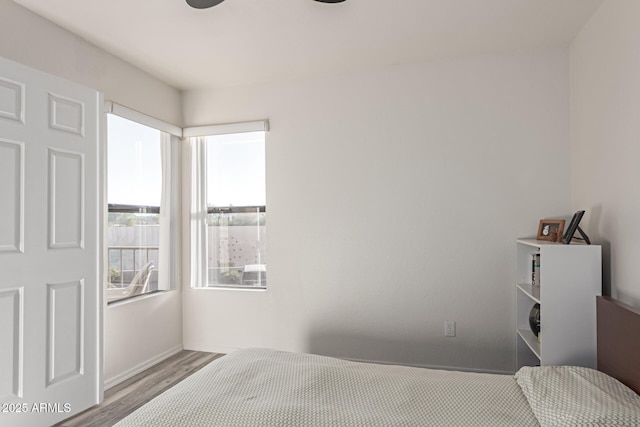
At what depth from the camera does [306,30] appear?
110 inches

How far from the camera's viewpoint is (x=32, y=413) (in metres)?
2.27

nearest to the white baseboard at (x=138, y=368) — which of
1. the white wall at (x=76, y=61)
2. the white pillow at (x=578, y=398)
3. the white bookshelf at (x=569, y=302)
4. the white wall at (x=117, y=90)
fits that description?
the white wall at (x=117, y=90)

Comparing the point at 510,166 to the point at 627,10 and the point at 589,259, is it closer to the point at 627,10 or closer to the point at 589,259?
the point at 589,259

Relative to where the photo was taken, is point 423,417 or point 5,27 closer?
point 423,417

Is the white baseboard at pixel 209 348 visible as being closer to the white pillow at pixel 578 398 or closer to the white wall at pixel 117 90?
the white wall at pixel 117 90

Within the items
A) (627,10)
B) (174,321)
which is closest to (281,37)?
(627,10)

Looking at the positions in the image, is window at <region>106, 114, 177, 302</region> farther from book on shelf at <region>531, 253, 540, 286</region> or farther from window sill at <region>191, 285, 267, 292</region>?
book on shelf at <region>531, 253, 540, 286</region>

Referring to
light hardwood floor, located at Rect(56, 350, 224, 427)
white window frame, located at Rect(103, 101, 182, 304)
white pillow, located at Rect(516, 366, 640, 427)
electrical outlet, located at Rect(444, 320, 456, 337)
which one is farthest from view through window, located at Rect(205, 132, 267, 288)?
white pillow, located at Rect(516, 366, 640, 427)

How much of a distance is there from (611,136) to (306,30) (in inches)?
77.8

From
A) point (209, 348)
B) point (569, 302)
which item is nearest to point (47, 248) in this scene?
point (209, 348)

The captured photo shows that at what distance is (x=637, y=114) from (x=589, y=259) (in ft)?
2.69

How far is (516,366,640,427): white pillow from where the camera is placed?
1458mm

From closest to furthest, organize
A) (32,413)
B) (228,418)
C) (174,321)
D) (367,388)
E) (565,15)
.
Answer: (228,418) → (367,388) → (32,413) → (565,15) → (174,321)

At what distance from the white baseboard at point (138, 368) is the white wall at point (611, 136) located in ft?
11.3
